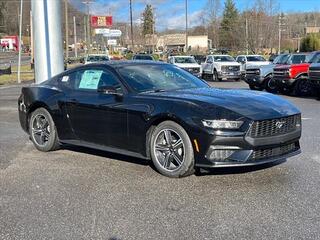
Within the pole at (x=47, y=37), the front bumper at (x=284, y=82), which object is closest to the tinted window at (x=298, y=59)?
the front bumper at (x=284, y=82)

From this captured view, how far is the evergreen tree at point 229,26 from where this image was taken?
294ft

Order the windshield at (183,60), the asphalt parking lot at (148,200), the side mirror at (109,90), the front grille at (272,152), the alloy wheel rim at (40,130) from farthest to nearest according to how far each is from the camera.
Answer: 1. the windshield at (183,60)
2. the alloy wheel rim at (40,130)
3. the side mirror at (109,90)
4. the front grille at (272,152)
5. the asphalt parking lot at (148,200)

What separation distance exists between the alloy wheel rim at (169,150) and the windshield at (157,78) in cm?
86

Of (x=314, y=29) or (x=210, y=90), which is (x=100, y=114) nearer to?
(x=210, y=90)

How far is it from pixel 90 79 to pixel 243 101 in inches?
98.5

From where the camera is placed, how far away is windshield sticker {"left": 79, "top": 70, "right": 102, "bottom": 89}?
300 inches

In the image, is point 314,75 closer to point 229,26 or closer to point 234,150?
point 234,150

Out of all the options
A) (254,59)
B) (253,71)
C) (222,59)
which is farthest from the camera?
(254,59)

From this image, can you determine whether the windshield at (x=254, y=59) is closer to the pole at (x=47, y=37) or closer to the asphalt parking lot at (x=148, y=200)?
the pole at (x=47, y=37)

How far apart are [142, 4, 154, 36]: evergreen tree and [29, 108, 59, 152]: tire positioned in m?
109

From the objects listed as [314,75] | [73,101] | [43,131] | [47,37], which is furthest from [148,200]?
[314,75]

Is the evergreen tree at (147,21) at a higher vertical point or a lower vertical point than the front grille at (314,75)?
higher

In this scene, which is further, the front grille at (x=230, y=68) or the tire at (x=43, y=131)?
the front grille at (x=230, y=68)

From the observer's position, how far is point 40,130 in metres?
8.48
